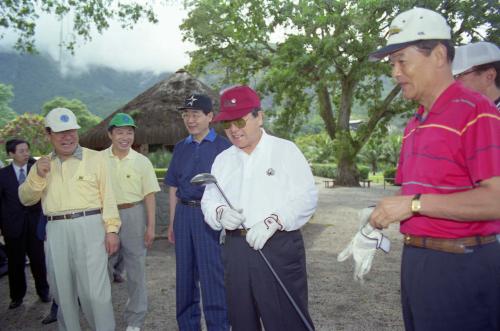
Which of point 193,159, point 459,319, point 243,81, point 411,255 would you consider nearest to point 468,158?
point 411,255

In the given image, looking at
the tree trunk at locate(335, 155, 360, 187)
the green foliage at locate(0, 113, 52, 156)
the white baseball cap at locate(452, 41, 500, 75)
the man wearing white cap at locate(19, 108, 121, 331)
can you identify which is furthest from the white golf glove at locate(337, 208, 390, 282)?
the green foliage at locate(0, 113, 52, 156)

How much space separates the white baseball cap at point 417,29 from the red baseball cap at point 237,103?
1095 millimetres

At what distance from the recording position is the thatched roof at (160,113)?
10375 mm

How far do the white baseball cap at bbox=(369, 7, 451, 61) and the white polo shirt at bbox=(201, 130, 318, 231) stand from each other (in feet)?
3.44

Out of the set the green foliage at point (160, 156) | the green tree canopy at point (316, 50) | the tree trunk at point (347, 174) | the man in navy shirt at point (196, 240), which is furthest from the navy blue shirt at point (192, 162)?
the tree trunk at point (347, 174)

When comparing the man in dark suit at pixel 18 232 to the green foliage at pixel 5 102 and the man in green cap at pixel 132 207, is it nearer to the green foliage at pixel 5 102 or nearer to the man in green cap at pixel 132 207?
the man in green cap at pixel 132 207

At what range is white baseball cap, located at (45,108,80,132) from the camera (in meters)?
3.79

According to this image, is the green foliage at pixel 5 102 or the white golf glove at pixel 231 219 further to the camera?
the green foliage at pixel 5 102

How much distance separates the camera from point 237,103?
9.71 feet

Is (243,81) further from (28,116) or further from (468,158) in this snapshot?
(28,116)

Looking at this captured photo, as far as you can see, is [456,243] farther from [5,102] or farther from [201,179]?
[5,102]

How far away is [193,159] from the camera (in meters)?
4.35

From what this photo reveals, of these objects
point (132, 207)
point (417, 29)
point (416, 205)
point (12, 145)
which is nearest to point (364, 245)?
point (416, 205)

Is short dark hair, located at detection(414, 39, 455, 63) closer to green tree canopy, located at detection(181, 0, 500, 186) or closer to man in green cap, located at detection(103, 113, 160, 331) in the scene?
man in green cap, located at detection(103, 113, 160, 331)
